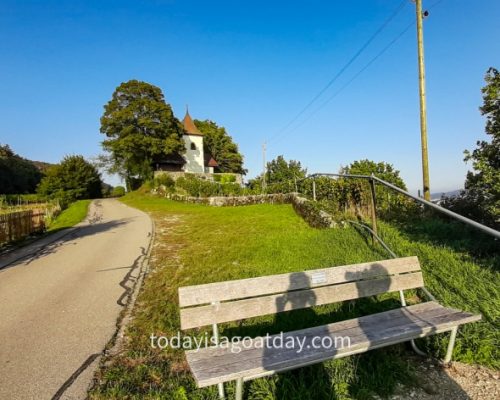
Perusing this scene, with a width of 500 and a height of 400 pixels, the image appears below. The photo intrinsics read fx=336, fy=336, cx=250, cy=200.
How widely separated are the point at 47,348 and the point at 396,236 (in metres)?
5.76

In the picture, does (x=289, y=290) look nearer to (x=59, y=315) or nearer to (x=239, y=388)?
(x=239, y=388)

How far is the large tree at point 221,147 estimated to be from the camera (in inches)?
2547

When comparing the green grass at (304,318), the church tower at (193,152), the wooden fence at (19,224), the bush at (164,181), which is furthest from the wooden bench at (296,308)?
the church tower at (193,152)

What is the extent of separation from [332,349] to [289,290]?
74cm

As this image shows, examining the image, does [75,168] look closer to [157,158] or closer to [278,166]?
[157,158]

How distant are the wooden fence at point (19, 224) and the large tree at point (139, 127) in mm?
28318

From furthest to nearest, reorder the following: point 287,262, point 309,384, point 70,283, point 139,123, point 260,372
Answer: point 139,123 < point 70,283 < point 287,262 < point 309,384 < point 260,372

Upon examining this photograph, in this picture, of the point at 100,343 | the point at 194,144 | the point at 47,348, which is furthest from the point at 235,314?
the point at 194,144

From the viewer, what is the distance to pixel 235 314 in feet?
10.0

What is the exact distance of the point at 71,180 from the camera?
45.3 metres

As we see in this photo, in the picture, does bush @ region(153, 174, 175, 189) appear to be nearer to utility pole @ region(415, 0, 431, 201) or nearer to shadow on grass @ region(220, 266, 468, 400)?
utility pole @ region(415, 0, 431, 201)

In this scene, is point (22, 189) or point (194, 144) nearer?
point (22, 189)

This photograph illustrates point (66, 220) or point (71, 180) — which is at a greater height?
point (71, 180)

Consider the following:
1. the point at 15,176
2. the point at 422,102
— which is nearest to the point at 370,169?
the point at 422,102
